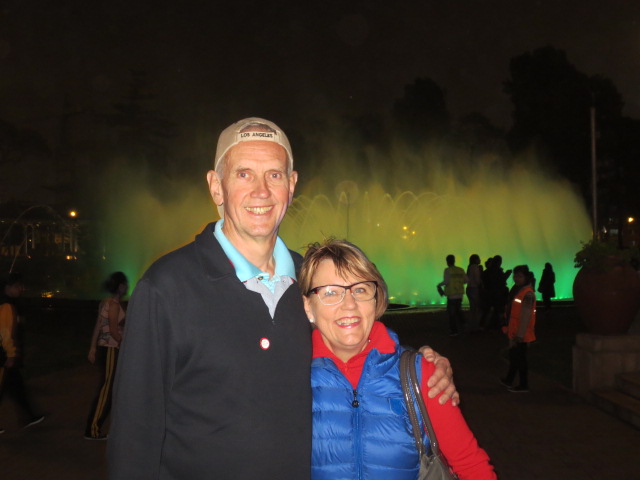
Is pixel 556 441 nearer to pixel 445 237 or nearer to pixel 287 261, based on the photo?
pixel 287 261

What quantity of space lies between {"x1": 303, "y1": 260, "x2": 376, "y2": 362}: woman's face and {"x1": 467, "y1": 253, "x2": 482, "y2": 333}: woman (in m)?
12.4

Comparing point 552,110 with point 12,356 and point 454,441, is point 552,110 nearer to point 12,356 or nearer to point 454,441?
point 12,356

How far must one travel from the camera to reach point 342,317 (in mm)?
2457

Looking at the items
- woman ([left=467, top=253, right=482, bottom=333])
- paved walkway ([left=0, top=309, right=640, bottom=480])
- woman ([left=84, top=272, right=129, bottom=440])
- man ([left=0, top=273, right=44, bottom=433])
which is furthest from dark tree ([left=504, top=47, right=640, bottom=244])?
man ([left=0, top=273, right=44, bottom=433])

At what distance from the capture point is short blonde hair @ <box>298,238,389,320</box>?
2.52 metres

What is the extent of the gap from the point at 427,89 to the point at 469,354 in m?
44.4

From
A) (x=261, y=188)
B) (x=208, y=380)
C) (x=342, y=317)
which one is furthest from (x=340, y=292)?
(x=208, y=380)

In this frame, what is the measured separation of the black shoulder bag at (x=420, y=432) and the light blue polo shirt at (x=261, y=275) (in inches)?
21.9

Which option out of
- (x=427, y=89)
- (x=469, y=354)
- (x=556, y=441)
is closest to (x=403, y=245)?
(x=469, y=354)

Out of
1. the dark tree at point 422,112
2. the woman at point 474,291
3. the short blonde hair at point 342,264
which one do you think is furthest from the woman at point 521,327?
the dark tree at point 422,112

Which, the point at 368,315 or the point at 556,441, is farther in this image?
the point at 556,441

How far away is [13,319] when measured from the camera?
271 inches

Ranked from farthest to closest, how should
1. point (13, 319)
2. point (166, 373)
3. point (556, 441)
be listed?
point (13, 319), point (556, 441), point (166, 373)

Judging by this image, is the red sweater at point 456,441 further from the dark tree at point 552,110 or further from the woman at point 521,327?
the dark tree at point 552,110
